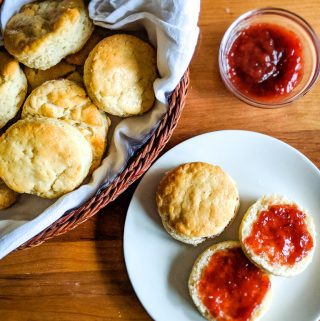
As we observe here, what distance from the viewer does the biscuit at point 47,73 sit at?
2.07 meters

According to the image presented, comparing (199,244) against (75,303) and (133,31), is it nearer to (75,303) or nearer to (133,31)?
(75,303)

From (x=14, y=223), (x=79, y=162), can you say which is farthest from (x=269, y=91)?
(x=14, y=223)

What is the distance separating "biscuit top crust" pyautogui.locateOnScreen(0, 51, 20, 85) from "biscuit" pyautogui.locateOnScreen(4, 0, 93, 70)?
0.04m

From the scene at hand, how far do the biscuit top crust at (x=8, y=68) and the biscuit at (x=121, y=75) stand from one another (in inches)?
10.8

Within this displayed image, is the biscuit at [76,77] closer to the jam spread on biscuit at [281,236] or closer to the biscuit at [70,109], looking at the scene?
the biscuit at [70,109]

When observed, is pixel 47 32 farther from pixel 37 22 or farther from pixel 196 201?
pixel 196 201

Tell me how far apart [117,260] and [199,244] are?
0.36 m

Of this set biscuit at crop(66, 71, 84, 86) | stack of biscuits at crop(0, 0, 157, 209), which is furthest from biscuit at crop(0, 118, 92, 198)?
biscuit at crop(66, 71, 84, 86)

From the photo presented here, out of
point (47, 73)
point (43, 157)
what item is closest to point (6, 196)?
point (43, 157)

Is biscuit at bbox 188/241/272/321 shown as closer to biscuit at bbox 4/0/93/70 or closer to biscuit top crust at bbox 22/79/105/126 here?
biscuit top crust at bbox 22/79/105/126

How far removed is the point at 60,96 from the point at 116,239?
2.19 ft

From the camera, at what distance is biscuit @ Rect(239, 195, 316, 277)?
2.00 m

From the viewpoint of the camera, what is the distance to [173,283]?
7.00 feet

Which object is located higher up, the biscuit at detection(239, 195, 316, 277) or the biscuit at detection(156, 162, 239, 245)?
the biscuit at detection(156, 162, 239, 245)
